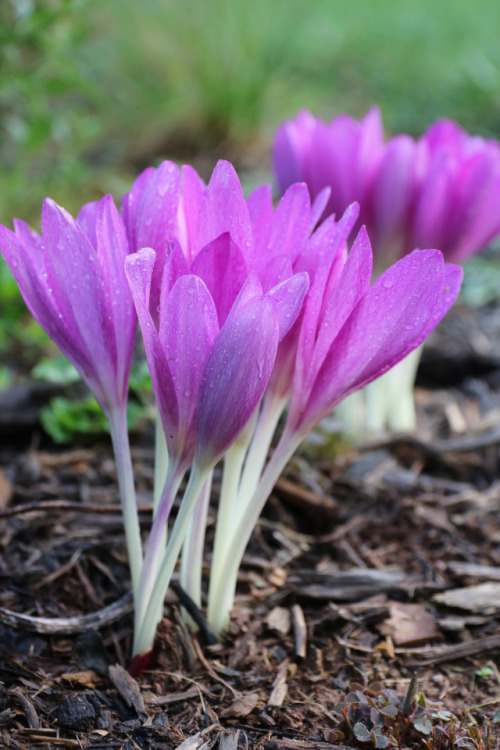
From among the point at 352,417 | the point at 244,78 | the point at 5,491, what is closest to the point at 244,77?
the point at 244,78

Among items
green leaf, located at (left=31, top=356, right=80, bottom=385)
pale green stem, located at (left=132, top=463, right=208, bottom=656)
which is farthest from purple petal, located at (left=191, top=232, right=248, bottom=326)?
green leaf, located at (left=31, top=356, right=80, bottom=385)

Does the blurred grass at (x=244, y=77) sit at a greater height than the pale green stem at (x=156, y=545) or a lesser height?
greater

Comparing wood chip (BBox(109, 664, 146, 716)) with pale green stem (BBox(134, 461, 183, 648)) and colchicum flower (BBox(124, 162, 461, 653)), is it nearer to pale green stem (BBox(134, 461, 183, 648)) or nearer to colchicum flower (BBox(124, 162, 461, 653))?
pale green stem (BBox(134, 461, 183, 648))

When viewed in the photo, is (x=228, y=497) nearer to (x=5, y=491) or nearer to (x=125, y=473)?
(x=125, y=473)

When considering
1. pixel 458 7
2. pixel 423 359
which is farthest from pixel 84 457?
pixel 458 7

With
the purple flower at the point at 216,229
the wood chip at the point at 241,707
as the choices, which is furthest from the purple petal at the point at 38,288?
the wood chip at the point at 241,707

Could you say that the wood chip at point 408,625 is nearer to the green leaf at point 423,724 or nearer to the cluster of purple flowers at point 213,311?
the green leaf at point 423,724
